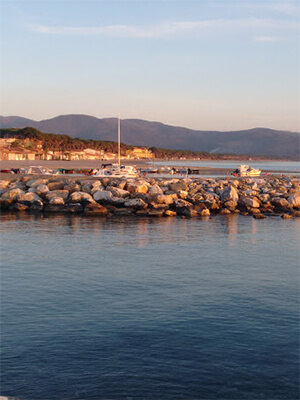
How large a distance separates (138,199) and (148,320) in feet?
77.3

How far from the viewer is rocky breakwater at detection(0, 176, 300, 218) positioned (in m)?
34.9

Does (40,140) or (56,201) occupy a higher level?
(40,140)

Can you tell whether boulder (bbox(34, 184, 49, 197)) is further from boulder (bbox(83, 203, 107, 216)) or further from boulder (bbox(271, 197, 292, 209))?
boulder (bbox(271, 197, 292, 209))

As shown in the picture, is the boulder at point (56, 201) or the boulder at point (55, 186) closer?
the boulder at point (56, 201)

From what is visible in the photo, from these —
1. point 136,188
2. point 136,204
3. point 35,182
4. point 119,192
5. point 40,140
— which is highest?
point 40,140

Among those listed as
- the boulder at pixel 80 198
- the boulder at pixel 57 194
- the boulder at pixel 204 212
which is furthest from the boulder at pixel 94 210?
the boulder at pixel 204 212

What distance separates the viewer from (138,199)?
119 feet

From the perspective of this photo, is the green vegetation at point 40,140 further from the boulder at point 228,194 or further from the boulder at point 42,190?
the boulder at point 228,194

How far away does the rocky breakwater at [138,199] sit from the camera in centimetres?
3488

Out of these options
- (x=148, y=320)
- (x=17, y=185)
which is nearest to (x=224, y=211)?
(x=17, y=185)

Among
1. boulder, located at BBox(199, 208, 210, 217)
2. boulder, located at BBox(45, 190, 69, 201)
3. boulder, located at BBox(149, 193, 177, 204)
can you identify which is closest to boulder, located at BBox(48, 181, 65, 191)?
boulder, located at BBox(45, 190, 69, 201)

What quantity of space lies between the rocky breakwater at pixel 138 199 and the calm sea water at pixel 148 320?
11.1 metres

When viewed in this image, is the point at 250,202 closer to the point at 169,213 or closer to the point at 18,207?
the point at 169,213

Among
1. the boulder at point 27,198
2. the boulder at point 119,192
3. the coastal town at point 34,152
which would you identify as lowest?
the boulder at point 27,198
